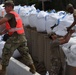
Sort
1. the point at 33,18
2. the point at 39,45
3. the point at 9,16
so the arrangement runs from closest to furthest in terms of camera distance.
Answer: the point at 9,16
the point at 39,45
the point at 33,18

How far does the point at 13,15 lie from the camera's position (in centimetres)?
480

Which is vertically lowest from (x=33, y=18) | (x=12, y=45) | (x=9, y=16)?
(x=33, y=18)

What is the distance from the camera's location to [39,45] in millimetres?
6523

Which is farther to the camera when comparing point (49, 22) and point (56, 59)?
point (49, 22)

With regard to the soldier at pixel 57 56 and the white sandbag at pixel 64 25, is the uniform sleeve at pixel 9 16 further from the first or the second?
the white sandbag at pixel 64 25

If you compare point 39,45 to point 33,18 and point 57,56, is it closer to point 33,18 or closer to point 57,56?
point 33,18

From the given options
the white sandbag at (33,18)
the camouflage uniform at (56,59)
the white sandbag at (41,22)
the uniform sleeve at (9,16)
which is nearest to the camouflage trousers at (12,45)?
the uniform sleeve at (9,16)

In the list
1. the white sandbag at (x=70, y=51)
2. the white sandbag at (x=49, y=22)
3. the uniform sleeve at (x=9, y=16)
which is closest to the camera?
the white sandbag at (x=70, y=51)

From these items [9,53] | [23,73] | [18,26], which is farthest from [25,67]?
[18,26]

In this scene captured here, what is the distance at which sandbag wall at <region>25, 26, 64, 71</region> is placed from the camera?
589cm

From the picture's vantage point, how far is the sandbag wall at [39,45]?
5.89 metres

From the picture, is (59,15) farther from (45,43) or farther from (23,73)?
(23,73)

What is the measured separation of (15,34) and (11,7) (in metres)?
0.55

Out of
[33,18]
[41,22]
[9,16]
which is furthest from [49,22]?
[9,16]
